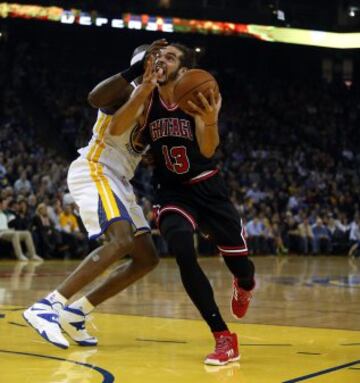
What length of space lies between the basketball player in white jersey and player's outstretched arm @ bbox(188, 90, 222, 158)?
36cm

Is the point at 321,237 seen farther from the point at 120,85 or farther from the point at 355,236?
the point at 120,85

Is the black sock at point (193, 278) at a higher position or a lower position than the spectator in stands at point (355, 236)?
higher

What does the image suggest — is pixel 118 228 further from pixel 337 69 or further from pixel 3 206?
pixel 337 69

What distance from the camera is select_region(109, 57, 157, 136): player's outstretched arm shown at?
15.9ft

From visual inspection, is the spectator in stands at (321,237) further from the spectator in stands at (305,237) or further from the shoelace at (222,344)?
the shoelace at (222,344)

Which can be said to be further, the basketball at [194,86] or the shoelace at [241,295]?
the shoelace at [241,295]

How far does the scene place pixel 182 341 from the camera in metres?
5.40

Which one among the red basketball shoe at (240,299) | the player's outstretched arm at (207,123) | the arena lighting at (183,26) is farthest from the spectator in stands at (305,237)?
the player's outstretched arm at (207,123)

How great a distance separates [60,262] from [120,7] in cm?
1299

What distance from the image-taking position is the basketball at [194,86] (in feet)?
15.6

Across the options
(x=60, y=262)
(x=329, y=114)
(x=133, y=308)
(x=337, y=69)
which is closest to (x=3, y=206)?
(x=60, y=262)

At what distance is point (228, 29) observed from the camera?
28.0 meters

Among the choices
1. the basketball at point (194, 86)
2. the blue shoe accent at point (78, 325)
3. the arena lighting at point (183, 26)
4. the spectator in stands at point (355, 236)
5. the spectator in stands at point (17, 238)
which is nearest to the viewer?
the basketball at point (194, 86)

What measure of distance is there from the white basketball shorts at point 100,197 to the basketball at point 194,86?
0.82 metres
